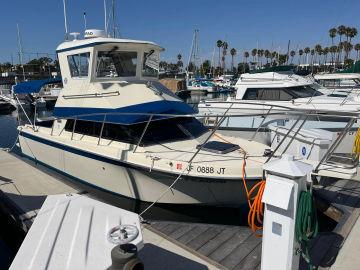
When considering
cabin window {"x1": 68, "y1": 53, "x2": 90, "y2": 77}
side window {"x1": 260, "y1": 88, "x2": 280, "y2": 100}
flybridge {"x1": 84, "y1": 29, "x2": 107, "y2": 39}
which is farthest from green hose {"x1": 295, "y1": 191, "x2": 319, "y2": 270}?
side window {"x1": 260, "y1": 88, "x2": 280, "y2": 100}

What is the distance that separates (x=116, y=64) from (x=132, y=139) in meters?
2.49

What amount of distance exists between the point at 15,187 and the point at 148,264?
3964 millimetres

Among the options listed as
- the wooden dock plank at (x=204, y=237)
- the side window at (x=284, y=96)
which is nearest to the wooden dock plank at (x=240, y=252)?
the wooden dock plank at (x=204, y=237)

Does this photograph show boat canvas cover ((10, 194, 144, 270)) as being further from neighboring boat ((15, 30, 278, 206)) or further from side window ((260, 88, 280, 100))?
side window ((260, 88, 280, 100))

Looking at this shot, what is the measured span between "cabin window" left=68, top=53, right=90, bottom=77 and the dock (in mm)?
3149

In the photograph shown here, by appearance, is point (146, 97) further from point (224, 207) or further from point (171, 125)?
point (224, 207)

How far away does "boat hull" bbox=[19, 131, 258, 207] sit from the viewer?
595cm

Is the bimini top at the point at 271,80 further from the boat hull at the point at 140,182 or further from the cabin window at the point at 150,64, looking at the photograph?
the boat hull at the point at 140,182

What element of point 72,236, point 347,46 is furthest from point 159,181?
point 347,46

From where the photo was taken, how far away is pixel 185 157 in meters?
6.11

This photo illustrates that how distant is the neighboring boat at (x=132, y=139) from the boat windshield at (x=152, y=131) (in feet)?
0.07

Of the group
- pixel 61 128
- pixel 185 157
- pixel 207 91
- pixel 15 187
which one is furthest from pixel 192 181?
pixel 207 91

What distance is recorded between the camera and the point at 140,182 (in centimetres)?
653

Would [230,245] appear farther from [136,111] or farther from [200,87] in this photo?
[200,87]
